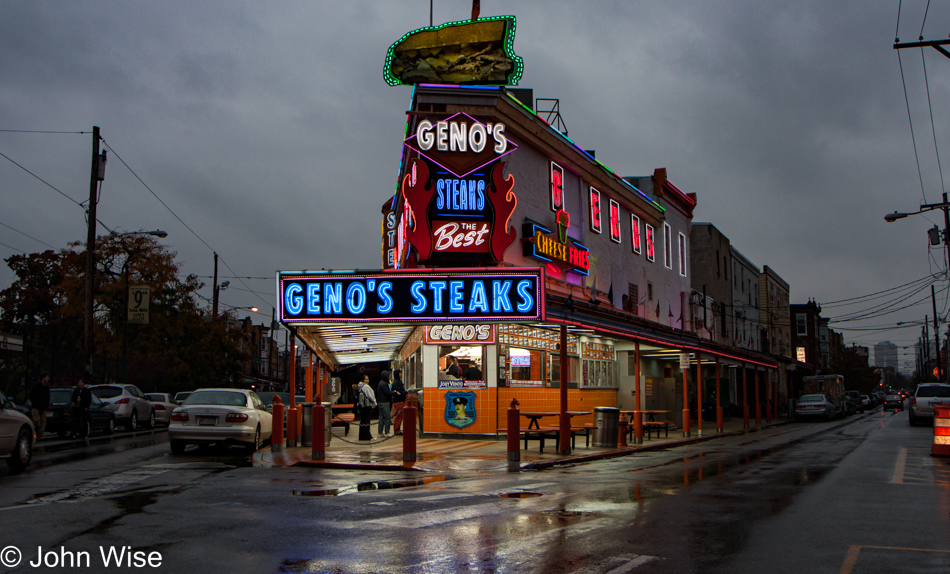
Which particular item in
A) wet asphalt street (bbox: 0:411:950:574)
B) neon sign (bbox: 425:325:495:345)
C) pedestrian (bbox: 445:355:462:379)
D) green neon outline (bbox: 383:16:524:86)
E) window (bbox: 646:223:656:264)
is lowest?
wet asphalt street (bbox: 0:411:950:574)

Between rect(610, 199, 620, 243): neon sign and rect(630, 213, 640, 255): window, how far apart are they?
70.3 inches

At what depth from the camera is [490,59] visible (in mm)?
24609

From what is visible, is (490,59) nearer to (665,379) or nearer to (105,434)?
(665,379)

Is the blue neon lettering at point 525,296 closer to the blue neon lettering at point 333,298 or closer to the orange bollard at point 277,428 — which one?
the blue neon lettering at point 333,298

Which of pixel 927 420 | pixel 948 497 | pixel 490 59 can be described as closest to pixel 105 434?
pixel 490 59

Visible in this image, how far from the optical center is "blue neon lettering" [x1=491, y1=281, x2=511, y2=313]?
58.7 ft

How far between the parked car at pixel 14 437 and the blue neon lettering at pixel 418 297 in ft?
26.5

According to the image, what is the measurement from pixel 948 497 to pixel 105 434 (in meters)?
24.1

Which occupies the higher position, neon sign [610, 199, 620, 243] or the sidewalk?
neon sign [610, 199, 620, 243]

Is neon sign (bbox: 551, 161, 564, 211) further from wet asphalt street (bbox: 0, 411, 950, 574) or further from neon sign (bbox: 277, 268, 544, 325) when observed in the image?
wet asphalt street (bbox: 0, 411, 950, 574)

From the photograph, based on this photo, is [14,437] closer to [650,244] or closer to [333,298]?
[333,298]

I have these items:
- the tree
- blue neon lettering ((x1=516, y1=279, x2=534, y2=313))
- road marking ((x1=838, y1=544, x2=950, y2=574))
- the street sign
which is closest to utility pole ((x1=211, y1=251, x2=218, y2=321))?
the tree

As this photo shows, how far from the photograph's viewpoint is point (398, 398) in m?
25.0

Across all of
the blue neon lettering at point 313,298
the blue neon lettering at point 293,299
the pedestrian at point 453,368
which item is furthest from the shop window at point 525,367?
the blue neon lettering at point 293,299
